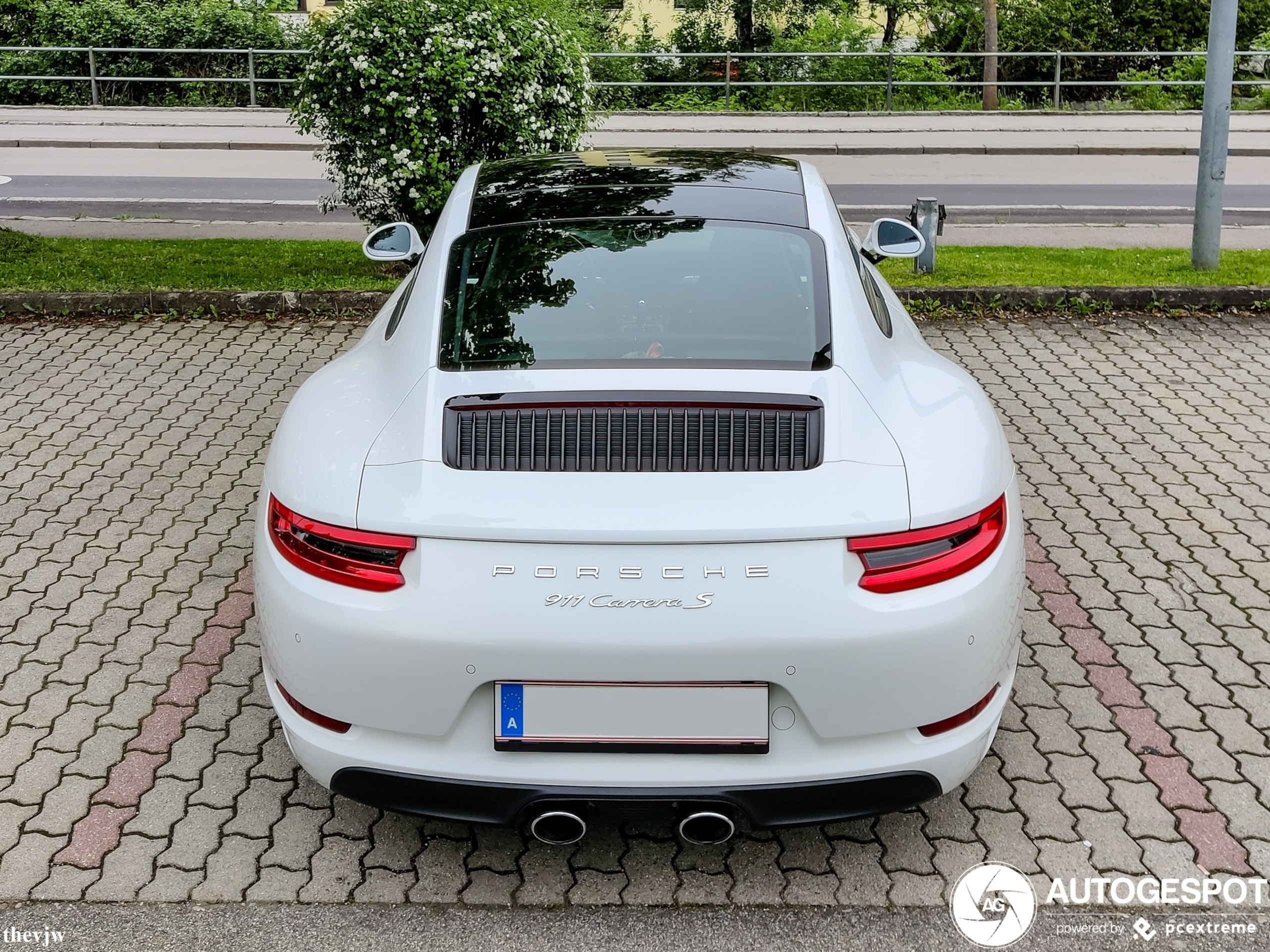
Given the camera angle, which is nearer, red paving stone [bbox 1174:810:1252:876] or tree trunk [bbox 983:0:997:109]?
red paving stone [bbox 1174:810:1252:876]

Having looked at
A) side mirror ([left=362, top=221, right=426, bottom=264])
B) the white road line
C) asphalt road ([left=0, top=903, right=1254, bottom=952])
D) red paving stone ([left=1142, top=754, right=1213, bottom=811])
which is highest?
side mirror ([left=362, top=221, right=426, bottom=264])

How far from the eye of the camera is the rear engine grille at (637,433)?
2.76m

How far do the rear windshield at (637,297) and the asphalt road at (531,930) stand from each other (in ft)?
4.33

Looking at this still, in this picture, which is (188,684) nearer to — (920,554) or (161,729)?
(161,729)

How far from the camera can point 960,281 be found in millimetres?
9297

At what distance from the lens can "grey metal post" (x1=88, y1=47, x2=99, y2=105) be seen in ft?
84.2

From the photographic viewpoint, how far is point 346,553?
8.94 ft

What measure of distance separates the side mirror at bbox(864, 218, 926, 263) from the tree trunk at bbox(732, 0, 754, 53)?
97.0 feet

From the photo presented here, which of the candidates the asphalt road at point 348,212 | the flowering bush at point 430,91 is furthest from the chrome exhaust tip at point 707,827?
the asphalt road at point 348,212

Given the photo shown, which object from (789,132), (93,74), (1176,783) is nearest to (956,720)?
(1176,783)

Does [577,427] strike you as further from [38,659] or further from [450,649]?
[38,659]

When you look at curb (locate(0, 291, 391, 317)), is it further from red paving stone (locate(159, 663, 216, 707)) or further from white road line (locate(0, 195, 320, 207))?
white road line (locate(0, 195, 320, 207))

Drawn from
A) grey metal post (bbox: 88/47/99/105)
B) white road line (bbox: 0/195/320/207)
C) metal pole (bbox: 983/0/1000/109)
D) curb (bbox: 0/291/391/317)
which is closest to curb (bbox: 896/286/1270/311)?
curb (bbox: 0/291/391/317)

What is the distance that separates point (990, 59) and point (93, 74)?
1866cm
